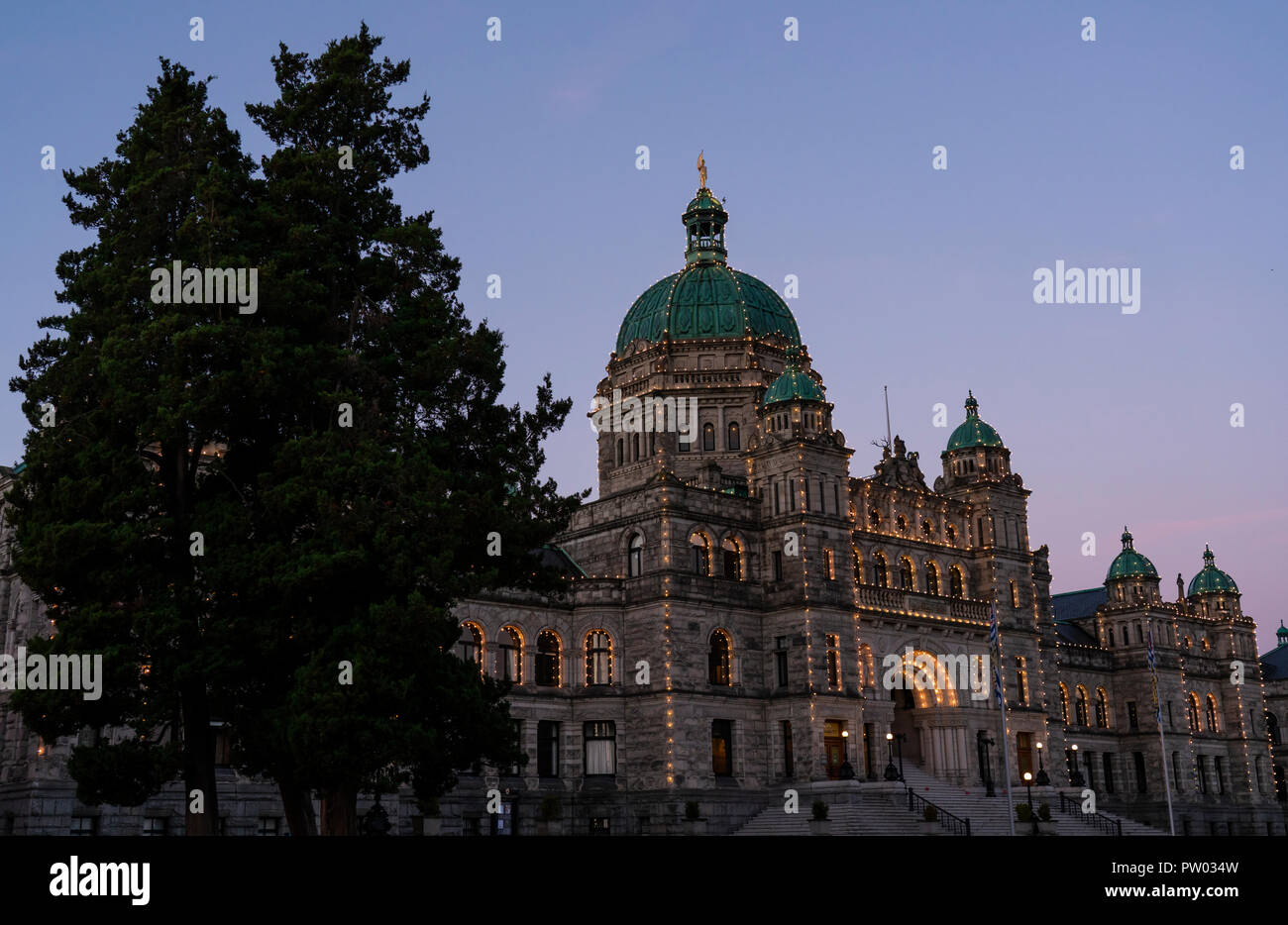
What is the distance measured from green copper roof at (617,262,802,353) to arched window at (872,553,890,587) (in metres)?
14.0

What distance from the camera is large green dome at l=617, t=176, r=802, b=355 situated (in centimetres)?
6675

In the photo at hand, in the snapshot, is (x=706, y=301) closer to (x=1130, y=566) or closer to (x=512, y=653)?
(x=512, y=653)

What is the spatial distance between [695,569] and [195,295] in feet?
99.1

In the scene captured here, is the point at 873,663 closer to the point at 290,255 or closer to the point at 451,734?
the point at 451,734

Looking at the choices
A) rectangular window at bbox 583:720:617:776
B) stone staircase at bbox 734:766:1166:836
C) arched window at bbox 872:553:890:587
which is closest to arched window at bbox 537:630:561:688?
rectangular window at bbox 583:720:617:776

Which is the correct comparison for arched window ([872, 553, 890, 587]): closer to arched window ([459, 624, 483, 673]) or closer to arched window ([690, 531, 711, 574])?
arched window ([690, 531, 711, 574])

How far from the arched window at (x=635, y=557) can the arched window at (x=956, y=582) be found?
1669 cm

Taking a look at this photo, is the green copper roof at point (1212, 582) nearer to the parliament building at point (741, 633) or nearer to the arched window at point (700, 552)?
the parliament building at point (741, 633)

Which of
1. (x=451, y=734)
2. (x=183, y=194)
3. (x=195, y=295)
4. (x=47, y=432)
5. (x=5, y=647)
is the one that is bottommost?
(x=451, y=734)

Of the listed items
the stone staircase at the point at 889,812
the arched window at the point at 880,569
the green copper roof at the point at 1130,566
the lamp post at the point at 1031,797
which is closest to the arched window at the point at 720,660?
the stone staircase at the point at 889,812

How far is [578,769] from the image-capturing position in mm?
51938

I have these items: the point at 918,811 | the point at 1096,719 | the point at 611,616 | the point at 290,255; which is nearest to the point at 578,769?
the point at 611,616

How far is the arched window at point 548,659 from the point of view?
172 ft
